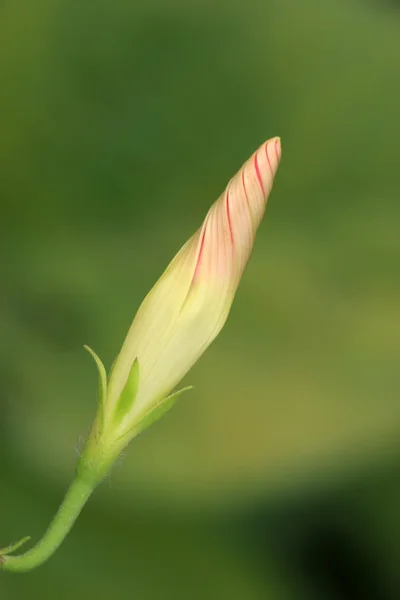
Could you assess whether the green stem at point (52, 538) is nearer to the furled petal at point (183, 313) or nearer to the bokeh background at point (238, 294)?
the furled petal at point (183, 313)

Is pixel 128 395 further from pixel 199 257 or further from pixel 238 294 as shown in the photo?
pixel 238 294

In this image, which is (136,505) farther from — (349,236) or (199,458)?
(349,236)

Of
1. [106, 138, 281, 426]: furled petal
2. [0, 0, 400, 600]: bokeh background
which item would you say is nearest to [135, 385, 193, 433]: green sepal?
[106, 138, 281, 426]: furled petal

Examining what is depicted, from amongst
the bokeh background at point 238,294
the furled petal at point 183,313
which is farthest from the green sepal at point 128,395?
the bokeh background at point 238,294

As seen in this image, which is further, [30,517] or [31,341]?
[31,341]

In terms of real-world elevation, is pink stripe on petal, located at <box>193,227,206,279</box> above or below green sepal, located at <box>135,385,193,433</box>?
above

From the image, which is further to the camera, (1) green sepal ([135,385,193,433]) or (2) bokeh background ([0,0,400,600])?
(2) bokeh background ([0,0,400,600])

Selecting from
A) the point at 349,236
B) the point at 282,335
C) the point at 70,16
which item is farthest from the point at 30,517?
the point at 70,16

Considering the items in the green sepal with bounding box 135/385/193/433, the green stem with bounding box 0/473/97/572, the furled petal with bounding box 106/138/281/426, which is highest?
the furled petal with bounding box 106/138/281/426

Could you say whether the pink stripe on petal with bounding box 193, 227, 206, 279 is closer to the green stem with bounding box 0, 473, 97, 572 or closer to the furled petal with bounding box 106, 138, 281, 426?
the furled petal with bounding box 106, 138, 281, 426
